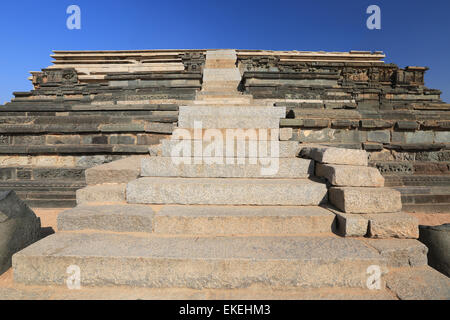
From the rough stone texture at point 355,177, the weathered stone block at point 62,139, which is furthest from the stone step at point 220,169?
the weathered stone block at point 62,139

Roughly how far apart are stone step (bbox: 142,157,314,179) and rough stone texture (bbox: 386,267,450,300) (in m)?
1.52

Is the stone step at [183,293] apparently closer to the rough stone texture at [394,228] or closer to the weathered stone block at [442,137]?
the rough stone texture at [394,228]

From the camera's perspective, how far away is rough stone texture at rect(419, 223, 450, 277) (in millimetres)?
2127

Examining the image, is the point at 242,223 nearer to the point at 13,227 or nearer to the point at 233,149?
the point at 233,149

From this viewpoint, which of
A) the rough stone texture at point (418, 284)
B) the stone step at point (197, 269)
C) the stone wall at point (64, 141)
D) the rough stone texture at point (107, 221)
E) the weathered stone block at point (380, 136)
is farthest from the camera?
the weathered stone block at point (380, 136)

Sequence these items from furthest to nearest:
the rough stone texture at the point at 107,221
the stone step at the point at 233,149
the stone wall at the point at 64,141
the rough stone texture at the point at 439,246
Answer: the stone wall at the point at 64,141
the stone step at the point at 233,149
the rough stone texture at the point at 107,221
the rough stone texture at the point at 439,246

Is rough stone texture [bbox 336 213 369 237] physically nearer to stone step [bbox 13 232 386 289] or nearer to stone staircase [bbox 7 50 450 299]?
stone staircase [bbox 7 50 450 299]

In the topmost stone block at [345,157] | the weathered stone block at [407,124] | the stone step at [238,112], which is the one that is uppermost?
the stone step at [238,112]

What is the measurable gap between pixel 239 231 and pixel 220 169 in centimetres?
108

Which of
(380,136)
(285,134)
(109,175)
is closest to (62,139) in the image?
(109,175)

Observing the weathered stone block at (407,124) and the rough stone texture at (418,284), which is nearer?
the rough stone texture at (418,284)

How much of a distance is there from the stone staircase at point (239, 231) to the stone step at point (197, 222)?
0.01 m

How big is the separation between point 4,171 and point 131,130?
2.67m

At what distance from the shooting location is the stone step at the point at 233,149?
334cm
